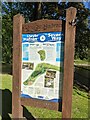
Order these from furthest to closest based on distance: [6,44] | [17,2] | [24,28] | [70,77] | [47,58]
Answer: [17,2], [6,44], [24,28], [47,58], [70,77]

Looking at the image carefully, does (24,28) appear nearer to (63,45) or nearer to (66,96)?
(63,45)

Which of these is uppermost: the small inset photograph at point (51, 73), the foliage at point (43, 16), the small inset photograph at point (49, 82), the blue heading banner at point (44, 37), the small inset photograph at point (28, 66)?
the foliage at point (43, 16)

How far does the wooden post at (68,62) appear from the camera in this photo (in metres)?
4.11

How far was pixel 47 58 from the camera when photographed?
4453mm

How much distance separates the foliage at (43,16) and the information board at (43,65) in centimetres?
1178

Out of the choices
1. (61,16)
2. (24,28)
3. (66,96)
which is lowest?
(66,96)

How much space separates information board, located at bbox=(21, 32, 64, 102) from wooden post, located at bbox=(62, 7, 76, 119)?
14cm

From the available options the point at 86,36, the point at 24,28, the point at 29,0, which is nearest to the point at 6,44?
the point at 29,0

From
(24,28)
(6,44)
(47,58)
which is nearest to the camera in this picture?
(47,58)

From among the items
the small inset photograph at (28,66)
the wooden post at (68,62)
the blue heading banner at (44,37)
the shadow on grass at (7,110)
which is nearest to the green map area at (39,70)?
the small inset photograph at (28,66)

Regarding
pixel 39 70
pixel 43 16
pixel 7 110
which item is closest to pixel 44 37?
pixel 39 70

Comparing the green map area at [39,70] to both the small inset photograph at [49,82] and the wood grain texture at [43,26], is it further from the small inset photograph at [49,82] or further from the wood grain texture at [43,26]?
the wood grain texture at [43,26]

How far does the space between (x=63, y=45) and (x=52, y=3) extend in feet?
49.0

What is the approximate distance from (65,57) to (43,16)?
15.0 m
